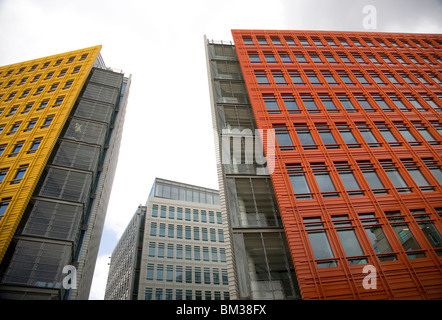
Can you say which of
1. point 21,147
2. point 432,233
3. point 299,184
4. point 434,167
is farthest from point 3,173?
point 434,167

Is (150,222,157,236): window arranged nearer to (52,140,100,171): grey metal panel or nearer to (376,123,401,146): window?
(52,140,100,171): grey metal panel

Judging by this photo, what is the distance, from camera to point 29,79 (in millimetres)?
39500

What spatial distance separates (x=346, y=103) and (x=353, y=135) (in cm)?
459

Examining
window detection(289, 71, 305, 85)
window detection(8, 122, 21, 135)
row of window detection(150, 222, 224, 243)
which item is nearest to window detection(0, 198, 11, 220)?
window detection(8, 122, 21, 135)

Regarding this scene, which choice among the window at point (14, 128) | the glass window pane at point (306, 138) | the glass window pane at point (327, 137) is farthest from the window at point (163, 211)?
the glass window pane at point (327, 137)

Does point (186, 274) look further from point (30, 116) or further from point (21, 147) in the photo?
point (30, 116)

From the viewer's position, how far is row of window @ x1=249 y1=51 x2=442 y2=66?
32812 millimetres

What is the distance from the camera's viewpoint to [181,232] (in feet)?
201

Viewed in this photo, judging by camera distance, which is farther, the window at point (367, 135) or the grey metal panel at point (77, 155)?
the grey metal panel at point (77, 155)

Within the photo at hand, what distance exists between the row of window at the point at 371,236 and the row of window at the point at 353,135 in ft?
22.1

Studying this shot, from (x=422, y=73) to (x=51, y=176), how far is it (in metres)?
40.0

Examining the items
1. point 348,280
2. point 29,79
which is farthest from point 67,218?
point 29,79

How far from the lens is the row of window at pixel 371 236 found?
16234 mm

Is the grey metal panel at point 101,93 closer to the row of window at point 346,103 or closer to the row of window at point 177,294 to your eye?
the row of window at point 346,103
